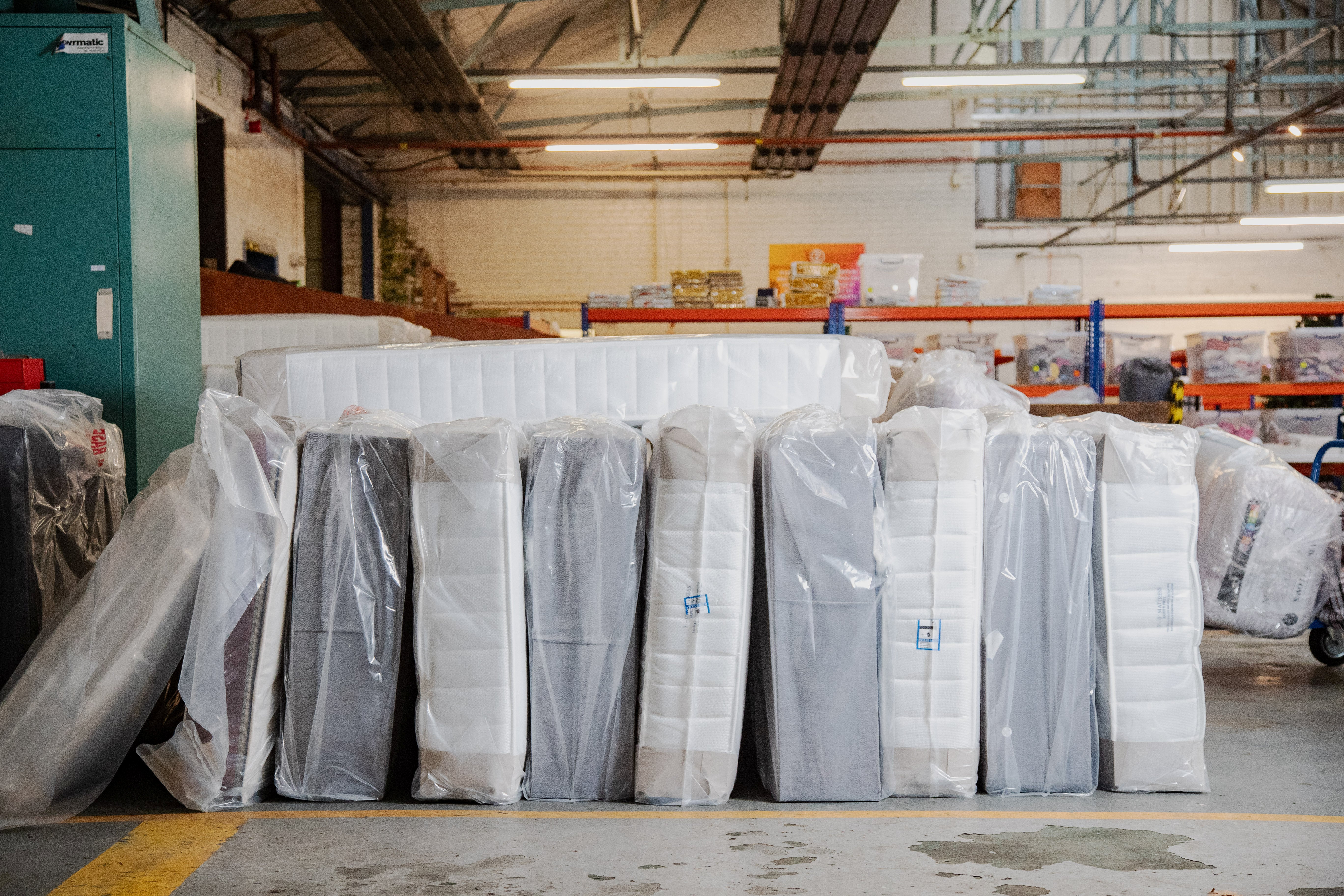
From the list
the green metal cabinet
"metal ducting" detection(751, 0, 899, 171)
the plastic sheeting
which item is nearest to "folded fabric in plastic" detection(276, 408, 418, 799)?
the green metal cabinet

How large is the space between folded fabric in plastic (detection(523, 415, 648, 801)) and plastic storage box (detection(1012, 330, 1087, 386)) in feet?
22.3

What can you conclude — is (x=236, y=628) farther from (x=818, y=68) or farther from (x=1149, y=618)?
(x=818, y=68)

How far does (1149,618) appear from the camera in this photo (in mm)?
2910

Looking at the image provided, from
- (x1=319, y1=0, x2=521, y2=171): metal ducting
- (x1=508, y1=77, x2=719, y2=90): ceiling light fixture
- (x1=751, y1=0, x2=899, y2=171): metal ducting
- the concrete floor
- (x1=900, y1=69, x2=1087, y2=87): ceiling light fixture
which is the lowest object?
the concrete floor

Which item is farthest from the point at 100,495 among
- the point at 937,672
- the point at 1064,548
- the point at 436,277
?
the point at 436,277

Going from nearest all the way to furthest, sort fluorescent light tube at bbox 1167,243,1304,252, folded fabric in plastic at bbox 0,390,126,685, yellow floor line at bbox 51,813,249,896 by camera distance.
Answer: yellow floor line at bbox 51,813,249,896
folded fabric in plastic at bbox 0,390,126,685
fluorescent light tube at bbox 1167,243,1304,252

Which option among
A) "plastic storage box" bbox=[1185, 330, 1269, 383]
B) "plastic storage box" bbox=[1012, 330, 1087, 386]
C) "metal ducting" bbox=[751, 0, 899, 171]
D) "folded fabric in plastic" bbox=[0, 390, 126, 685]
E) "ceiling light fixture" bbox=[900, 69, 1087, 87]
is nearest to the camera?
"folded fabric in plastic" bbox=[0, 390, 126, 685]

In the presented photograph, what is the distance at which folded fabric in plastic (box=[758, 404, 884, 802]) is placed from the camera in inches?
109

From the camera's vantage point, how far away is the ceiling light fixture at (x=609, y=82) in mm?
9625

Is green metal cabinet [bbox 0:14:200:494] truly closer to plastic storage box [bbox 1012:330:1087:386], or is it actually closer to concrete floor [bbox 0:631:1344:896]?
concrete floor [bbox 0:631:1344:896]

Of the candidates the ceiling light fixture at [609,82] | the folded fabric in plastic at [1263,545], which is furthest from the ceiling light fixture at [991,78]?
the folded fabric in plastic at [1263,545]

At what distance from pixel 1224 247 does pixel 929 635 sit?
15284 millimetres

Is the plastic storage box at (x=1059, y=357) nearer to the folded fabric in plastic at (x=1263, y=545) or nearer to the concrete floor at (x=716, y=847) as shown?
the folded fabric in plastic at (x=1263, y=545)

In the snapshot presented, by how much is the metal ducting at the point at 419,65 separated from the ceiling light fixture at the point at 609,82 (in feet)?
2.61
